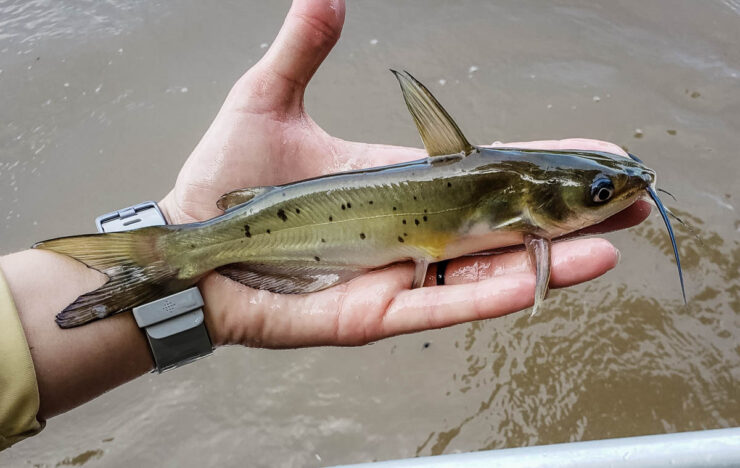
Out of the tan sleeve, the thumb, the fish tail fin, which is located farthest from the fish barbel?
the thumb

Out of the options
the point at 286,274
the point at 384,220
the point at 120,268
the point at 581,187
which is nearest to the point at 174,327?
the point at 120,268

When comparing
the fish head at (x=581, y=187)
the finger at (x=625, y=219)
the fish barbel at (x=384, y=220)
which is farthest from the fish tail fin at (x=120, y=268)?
the finger at (x=625, y=219)

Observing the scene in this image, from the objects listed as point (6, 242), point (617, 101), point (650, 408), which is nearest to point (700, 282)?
point (650, 408)

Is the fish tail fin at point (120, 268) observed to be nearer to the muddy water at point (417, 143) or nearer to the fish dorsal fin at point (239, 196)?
the fish dorsal fin at point (239, 196)

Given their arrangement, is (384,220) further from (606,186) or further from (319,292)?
(606,186)

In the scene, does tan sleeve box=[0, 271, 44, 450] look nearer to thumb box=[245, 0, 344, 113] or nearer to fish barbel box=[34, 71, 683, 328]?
fish barbel box=[34, 71, 683, 328]

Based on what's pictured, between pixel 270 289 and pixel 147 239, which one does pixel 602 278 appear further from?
pixel 147 239
